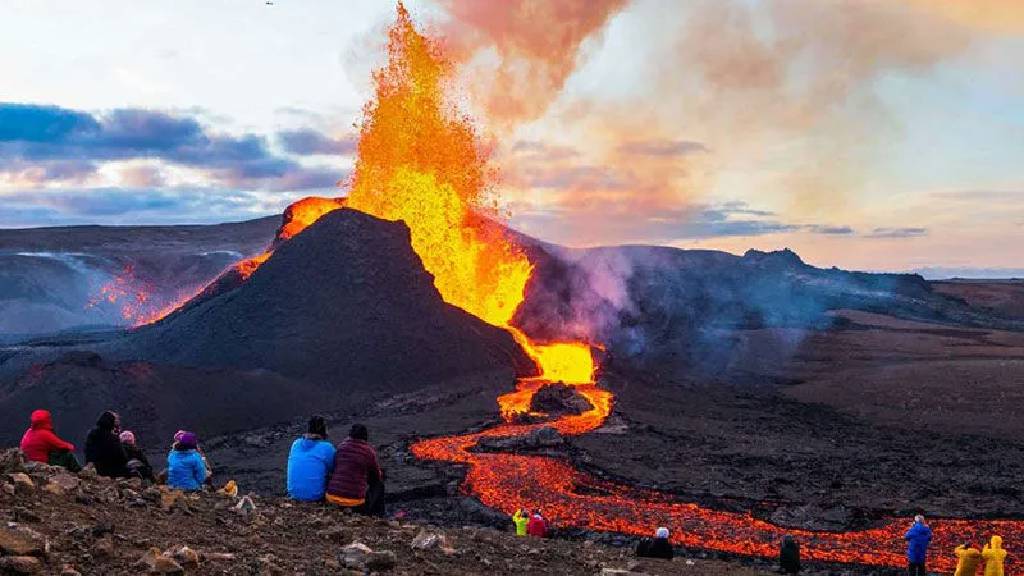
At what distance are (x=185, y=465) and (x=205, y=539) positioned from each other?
162 inches

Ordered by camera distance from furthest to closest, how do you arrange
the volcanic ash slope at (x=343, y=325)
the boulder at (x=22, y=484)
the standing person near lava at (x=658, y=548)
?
the volcanic ash slope at (x=343, y=325), the standing person near lava at (x=658, y=548), the boulder at (x=22, y=484)

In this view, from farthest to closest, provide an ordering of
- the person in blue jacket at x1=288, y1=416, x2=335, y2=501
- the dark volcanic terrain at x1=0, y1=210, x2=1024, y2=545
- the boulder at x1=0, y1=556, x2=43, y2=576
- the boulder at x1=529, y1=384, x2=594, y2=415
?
1. the boulder at x1=529, y1=384, x2=594, y2=415
2. the dark volcanic terrain at x1=0, y1=210, x2=1024, y2=545
3. the person in blue jacket at x1=288, y1=416, x2=335, y2=501
4. the boulder at x1=0, y1=556, x2=43, y2=576

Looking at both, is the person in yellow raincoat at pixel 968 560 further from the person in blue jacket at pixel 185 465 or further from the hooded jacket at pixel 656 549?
the person in blue jacket at pixel 185 465

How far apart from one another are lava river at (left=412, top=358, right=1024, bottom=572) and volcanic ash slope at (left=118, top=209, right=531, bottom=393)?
11661 millimetres

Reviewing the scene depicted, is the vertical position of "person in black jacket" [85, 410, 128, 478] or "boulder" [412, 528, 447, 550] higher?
"person in black jacket" [85, 410, 128, 478]

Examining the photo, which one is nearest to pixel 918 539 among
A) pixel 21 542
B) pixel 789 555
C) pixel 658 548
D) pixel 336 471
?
pixel 789 555

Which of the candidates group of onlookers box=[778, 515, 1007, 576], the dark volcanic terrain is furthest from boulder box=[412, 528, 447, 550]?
the dark volcanic terrain

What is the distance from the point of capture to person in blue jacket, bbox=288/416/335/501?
32.8ft

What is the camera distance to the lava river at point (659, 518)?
19.1m

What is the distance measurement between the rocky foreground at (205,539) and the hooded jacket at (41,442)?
1.88 meters

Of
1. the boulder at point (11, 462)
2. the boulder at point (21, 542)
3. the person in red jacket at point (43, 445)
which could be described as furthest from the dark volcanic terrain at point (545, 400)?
the boulder at point (21, 542)

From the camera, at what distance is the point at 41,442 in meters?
10.2

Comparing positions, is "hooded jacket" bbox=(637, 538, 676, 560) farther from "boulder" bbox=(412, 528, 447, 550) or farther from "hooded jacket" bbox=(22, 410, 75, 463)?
"hooded jacket" bbox=(22, 410, 75, 463)

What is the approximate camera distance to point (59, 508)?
6.68 m
